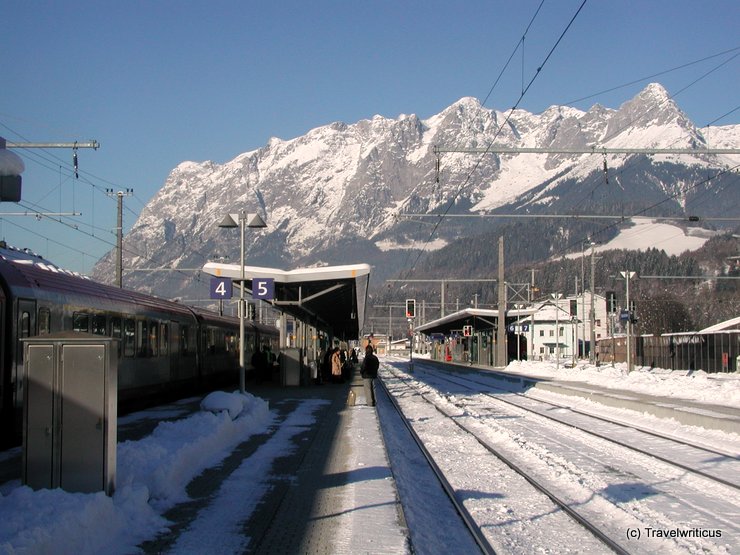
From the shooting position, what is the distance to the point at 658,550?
797 cm

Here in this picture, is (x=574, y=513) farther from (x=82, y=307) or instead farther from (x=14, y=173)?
(x=82, y=307)

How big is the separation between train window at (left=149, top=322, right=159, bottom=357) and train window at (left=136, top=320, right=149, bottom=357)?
33 centimetres

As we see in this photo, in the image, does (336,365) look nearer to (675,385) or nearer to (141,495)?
(675,385)

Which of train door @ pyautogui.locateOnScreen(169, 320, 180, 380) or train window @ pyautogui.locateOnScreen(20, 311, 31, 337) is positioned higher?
train window @ pyautogui.locateOnScreen(20, 311, 31, 337)

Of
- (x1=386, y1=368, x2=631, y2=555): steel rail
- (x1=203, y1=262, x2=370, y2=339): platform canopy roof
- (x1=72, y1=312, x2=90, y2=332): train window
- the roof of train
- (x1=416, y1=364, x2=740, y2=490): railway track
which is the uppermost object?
(x1=203, y1=262, x2=370, y2=339): platform canopy roof

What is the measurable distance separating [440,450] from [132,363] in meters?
9.13

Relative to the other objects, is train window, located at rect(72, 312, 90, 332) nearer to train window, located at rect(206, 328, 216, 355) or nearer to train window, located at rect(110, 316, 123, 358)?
train window, located at rect(110, 316, 123, 358)

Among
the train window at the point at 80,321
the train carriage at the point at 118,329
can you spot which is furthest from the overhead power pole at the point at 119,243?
the train window at the point at 80,321

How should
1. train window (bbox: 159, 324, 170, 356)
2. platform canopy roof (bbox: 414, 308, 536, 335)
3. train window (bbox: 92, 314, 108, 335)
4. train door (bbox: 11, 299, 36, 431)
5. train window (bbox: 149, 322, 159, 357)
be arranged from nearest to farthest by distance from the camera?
train door (bbox: 11, 299, 36, 431), train window (bbox: 92, 314, 108, 335), train window (bbox: 149, 322, 159, 357), train window (bbox: 159, 324, 170, 356), platform canopy roof (bbox: 414, 308, 536, 335)

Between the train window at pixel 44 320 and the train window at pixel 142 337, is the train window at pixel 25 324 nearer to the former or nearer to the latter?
the train window at pixel 44 320

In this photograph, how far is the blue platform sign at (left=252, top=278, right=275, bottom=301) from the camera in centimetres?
2556

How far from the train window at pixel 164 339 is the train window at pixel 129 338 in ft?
9.09

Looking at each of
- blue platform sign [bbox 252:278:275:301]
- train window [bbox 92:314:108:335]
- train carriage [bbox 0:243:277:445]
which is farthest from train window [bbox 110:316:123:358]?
blue platform sign [bbox 252:278:275:301]

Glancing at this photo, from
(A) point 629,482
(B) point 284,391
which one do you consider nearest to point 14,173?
(A) point 629,482
